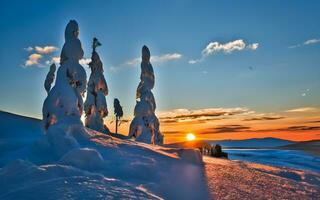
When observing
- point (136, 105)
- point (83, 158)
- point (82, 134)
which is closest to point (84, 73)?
point (136, 105)

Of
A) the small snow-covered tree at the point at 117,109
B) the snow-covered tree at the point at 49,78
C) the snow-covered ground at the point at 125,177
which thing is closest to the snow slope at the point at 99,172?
the snow-covered ground at the point at 125,177

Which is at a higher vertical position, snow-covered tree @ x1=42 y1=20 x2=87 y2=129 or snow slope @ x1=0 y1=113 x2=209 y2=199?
snow-covered tree @ x1=42 y1=20 x2=87 y2=129

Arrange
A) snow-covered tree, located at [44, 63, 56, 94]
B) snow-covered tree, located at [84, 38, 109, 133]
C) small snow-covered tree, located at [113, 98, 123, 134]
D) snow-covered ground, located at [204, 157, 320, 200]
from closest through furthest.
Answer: snow-covered ground, located at [204, 157, 320, 200] < snow-covered tree, located at [84, 38, 109, 133] < snow-covered tree, located at [44, 63, 56, 94] < small snow-covered tree, located at [113, 98, 123, 134]

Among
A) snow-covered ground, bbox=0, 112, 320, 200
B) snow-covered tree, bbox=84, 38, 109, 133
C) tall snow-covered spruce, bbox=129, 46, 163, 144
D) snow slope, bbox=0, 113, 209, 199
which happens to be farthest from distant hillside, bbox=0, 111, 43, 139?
snow-covered ground, bbox=0, 112, 320, 200

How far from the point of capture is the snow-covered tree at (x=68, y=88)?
2055 cm

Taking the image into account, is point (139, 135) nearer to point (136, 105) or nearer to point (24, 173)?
point (136, 105)

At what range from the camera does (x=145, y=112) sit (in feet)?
104

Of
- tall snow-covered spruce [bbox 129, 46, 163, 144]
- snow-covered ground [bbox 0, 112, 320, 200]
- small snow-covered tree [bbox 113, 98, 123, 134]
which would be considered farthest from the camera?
small snow-covered tree [bbox 113, 98, 123, 134]

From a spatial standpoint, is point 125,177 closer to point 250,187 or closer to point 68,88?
point 250,187

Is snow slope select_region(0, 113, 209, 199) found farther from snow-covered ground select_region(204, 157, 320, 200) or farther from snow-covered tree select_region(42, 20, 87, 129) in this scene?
snow-covered tree select_region(42, 20, 87, 129)

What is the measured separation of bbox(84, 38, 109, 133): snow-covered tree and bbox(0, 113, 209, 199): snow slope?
68.2ft

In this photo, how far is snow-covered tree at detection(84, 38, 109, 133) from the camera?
35750 mm

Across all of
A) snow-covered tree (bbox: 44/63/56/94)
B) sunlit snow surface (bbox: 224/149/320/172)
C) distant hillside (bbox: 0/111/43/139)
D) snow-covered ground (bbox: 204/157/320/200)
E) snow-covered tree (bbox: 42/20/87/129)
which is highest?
snow-covered tree (bbox: 44/63/56/94)

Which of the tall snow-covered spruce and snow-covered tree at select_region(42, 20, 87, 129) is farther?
the tall snow-covered spruce
